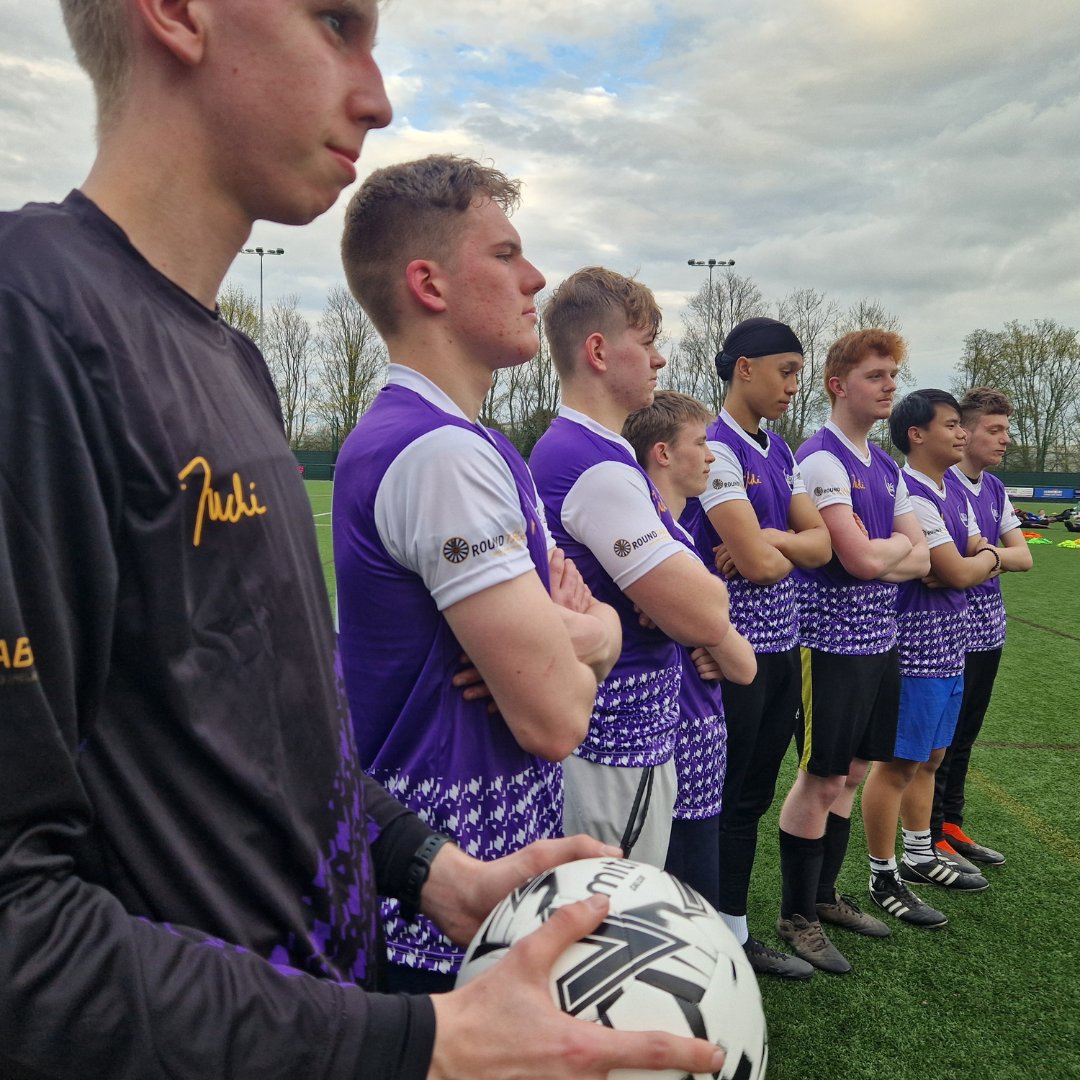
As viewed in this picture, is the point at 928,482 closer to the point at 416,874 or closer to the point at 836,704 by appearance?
the point at 836,704

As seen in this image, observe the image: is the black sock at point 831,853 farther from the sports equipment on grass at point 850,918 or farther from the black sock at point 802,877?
the black sock at point 802,877

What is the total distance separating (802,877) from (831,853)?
0.29 meters

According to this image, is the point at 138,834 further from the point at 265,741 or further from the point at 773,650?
the point at 773,650

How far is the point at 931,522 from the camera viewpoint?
15.6 ft

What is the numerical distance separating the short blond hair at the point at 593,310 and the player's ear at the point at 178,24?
6.90 ft

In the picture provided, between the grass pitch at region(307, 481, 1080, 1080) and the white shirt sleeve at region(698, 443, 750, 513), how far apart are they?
5.71ft

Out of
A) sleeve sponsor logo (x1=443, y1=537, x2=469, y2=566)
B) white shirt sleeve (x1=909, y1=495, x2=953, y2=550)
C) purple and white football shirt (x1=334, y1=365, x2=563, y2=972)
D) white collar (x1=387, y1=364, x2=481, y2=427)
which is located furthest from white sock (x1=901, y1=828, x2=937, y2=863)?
sleeve sponsor logo (x1=443, y1=537, x2=469, y2=566)

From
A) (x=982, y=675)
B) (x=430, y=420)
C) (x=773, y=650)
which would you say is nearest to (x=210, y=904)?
(x=430, y=420)

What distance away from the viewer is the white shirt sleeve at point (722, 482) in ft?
12.4

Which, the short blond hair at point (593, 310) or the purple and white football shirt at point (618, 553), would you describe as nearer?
the purple and white football shirt at point (618, 553)

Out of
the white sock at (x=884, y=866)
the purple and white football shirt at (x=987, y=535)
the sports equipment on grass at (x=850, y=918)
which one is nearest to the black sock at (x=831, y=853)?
the sports equipment on grass at (x=850, y=918)

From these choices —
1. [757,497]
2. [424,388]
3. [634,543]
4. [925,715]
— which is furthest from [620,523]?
[925,715]

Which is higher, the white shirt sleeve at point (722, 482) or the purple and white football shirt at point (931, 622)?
the white shirt sleeve at point (722, 482)

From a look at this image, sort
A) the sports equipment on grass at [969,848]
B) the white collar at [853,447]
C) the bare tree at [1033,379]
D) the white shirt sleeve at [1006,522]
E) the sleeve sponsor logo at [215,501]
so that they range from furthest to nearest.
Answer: the bare tree at [1033,379] → the white shirt sleeve at [1006,522] → the sports equipment on grass at [969,848] → the white collar at [853,447] → the sleeve sponsor logo at [215,501]
